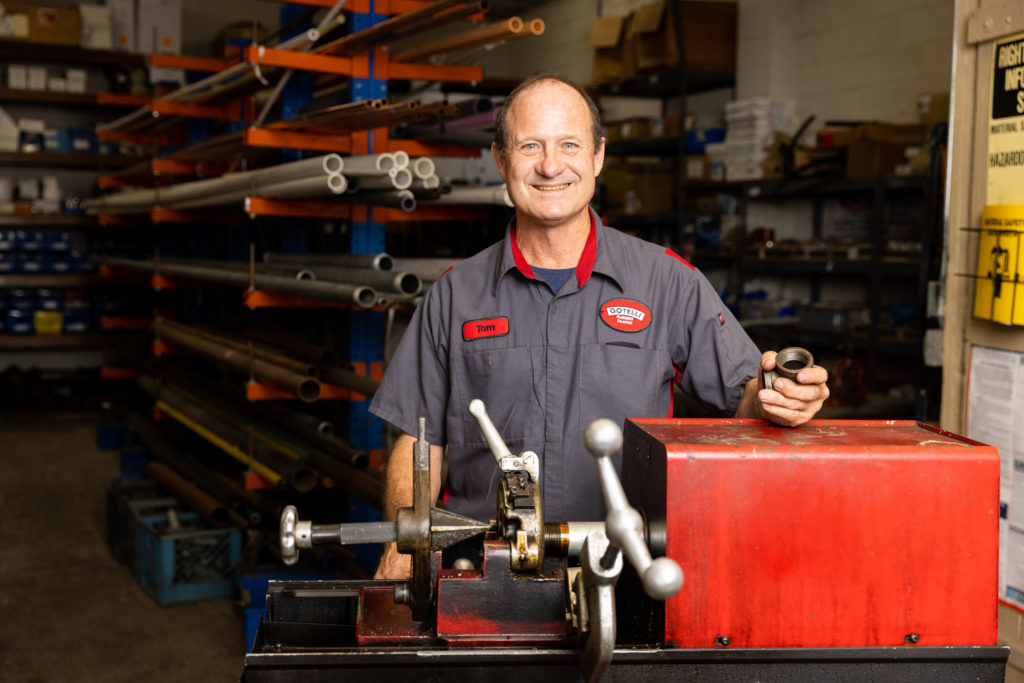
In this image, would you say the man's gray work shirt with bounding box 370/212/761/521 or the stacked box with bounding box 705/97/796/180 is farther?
the stacked box with bounding box 705/97/796/180

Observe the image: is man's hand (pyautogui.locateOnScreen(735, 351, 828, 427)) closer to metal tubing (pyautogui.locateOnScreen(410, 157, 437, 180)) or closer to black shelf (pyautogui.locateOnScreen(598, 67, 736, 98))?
metal tubing (pyautogui.locateOnScreen(410, 157, 437, 180))

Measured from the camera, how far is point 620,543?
706mm

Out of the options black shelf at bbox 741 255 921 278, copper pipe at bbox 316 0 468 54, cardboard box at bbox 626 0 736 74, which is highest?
cardboard box at bbox 626 0 736 74

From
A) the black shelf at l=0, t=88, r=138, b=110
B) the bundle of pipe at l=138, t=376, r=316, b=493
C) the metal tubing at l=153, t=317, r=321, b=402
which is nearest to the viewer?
the metal tubing at l=153, t=317, r=321, b=402

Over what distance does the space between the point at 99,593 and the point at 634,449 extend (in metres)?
3.48

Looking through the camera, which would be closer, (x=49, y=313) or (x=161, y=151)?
(x=161, y=151)

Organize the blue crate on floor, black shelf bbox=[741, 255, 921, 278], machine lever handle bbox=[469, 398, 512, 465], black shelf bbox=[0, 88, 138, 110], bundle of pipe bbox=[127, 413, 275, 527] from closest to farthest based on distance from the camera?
machine lever handle bbox=[469, 398, 512, 465]
the blue crate on floor
bundle of pipe bbox=[127, 413, 275, 527]
black shelf bbox=[741, 255, 921, 278]
black shelf bbox=[0, 88, 138, 110]

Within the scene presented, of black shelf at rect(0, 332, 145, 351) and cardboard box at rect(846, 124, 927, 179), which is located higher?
cardboard box at rect(846, 124, 927, 179)

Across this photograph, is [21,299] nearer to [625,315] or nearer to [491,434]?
[625,315]

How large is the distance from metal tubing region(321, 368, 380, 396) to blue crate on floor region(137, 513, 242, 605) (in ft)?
3.05

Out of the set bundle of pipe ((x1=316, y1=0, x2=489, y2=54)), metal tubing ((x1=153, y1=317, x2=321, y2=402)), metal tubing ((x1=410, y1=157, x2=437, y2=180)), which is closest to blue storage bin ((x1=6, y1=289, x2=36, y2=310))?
metal tubing ((x1=153, y1=317, x2=321, y2=402))

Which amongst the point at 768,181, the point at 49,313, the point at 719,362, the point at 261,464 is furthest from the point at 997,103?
the point at 49,313

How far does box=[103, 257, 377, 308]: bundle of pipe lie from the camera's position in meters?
2.84

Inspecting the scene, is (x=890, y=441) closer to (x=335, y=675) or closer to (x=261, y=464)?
(x=335, y=675)
